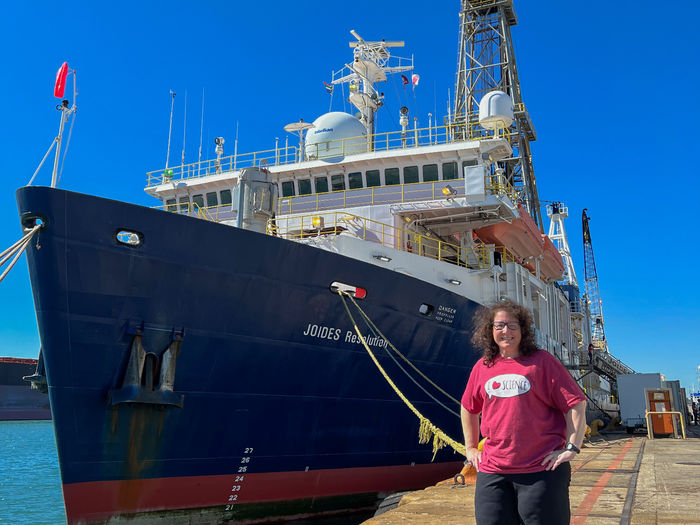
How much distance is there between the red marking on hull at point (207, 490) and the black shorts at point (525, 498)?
6204mm

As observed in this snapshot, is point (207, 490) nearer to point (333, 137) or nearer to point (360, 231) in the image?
point (360, 231)

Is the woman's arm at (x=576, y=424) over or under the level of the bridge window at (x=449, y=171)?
under

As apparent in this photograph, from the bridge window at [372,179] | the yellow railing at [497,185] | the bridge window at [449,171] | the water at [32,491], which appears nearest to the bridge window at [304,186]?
the bridge window at [372,179]

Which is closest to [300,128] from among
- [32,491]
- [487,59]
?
[32,491]

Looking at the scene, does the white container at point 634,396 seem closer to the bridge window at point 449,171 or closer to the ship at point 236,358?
the ship at point 236,358

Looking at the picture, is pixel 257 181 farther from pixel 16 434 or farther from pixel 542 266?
pixel 16 434

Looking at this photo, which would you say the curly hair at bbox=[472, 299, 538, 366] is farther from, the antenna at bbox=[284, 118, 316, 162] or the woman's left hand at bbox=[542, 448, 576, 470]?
the antenna at bbox=[284, 118, 316, 162]

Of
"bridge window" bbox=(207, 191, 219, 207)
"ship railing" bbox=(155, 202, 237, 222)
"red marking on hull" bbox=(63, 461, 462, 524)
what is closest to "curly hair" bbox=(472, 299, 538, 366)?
"red marking on hull" bbox=(63, 461, 462, 524)

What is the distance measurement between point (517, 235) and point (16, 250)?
1319 cm

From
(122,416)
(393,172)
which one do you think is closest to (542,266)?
(393,172)

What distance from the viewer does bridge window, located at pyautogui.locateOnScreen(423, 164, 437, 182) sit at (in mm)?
15289

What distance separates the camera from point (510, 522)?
3209mm

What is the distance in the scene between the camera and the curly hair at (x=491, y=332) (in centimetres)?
341

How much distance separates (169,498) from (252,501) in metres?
1.31
